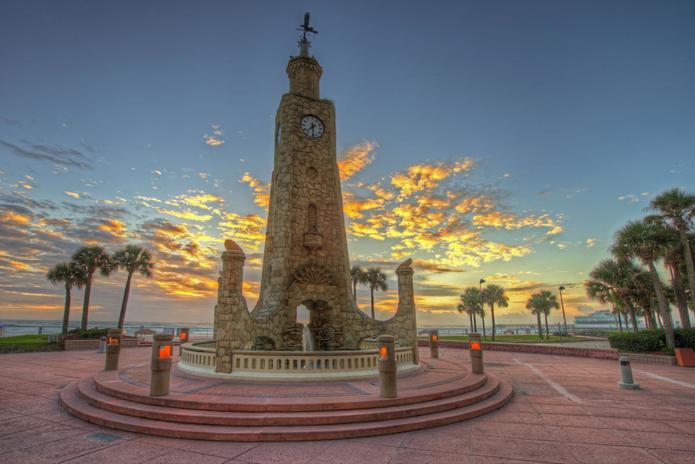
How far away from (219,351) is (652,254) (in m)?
27.8

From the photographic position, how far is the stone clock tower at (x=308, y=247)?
56.4 ft

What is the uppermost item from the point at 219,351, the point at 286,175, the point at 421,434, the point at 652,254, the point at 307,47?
the point at 307,47

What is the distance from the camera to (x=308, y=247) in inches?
794

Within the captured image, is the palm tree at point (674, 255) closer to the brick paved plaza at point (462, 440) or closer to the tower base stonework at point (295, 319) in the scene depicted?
the brick paved plaza at point (462, 440)

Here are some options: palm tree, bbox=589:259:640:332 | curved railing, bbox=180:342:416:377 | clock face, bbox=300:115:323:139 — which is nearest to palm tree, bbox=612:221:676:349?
palm tree, bbox=589:259:640:332

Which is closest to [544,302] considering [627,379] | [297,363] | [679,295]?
[679,295]

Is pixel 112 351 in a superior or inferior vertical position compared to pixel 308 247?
inferior

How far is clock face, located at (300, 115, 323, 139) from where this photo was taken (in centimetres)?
2214

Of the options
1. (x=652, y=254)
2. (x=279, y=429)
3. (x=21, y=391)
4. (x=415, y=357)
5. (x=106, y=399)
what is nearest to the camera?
(x=279, y=429)

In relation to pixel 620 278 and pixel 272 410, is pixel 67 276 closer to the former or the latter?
pixel 272 410

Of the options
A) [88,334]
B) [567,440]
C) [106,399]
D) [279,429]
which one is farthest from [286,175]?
[88,334]

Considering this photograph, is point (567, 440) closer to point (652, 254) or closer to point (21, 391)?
point (21, 391)

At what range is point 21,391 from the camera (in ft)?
36.6

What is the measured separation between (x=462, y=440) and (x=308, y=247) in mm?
14353
